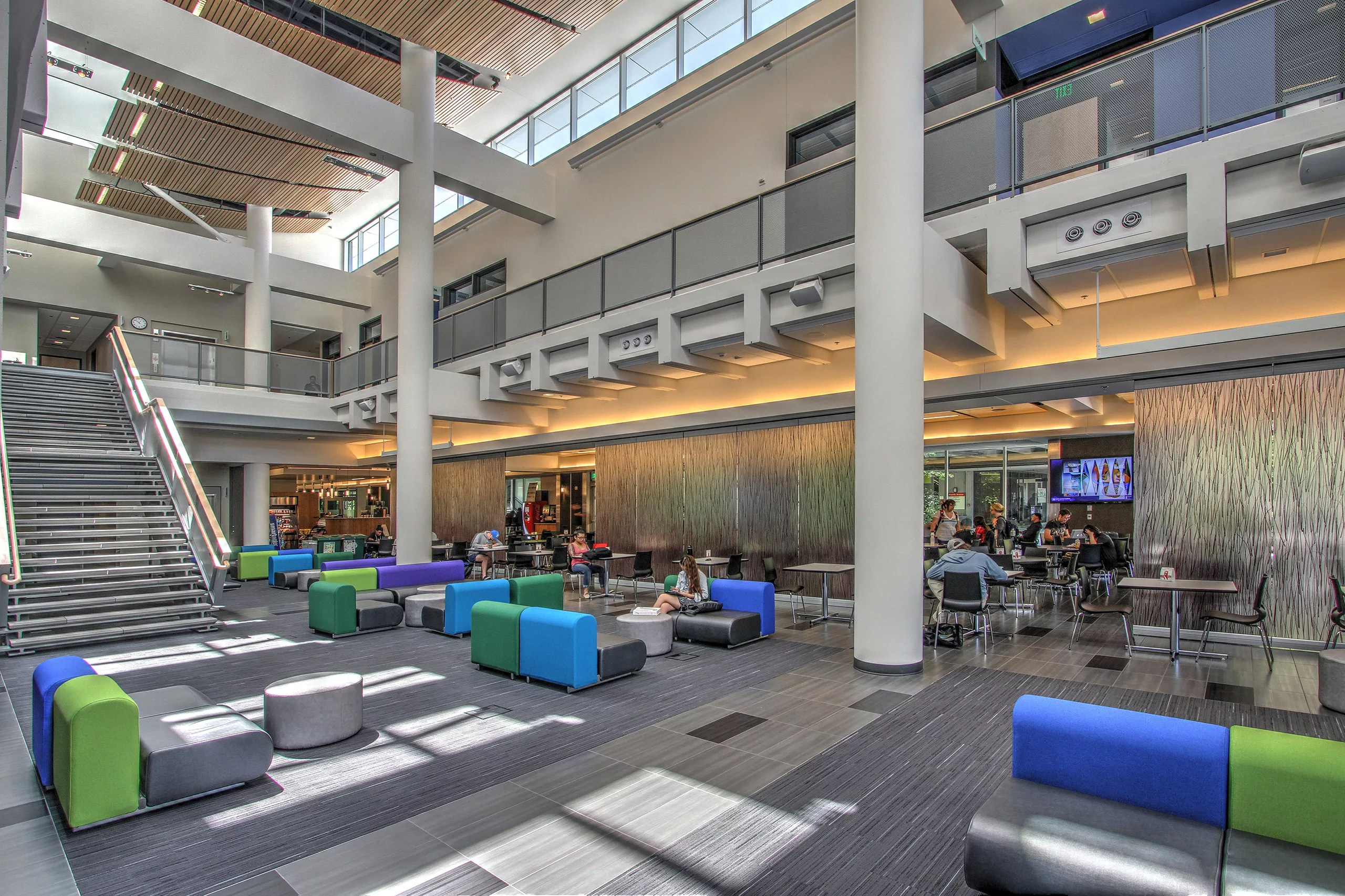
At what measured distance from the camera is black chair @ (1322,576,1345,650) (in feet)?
21.8

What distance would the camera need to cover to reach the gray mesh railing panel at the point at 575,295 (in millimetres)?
12195

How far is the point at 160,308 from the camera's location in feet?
69.1

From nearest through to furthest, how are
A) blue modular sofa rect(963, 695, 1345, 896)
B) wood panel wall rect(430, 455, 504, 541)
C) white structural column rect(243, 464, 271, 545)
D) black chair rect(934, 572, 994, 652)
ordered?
blue modular sofa rect(963, 695, 1345, 896) → black chair rect(934, 572, 994, 652) → wood panel wall rect(430, 455, 504, 541) → white structural column rect(243, 464, 271, 545)

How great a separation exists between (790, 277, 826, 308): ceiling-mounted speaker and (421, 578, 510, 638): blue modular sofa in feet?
18.4

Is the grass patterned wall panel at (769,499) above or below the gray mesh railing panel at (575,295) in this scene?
below

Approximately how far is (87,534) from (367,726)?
7791 mm

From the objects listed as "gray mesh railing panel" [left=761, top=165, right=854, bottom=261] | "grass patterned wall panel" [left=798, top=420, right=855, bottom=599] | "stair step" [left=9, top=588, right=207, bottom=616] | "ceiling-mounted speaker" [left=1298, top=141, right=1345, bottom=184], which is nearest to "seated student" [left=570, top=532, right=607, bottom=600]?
"grass patterned wall panel" [left=798, top=420, right=855, bottom=599]

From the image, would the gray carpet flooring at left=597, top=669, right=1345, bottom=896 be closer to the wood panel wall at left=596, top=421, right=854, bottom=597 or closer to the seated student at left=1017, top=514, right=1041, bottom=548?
the wood panel wall at left=596, top=421, right=854, bottom=597

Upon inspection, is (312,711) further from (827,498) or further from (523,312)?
(523,312)

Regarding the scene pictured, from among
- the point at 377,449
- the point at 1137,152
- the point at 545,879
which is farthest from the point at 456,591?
the point at 377,449

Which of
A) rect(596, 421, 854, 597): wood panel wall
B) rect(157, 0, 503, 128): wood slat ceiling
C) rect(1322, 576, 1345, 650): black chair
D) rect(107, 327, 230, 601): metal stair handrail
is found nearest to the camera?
rect(1322, 576, 1345, 650): black chair

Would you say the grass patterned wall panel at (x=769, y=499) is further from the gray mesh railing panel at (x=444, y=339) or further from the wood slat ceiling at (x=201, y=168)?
the wood slat ceiling at (x=201, y=168)

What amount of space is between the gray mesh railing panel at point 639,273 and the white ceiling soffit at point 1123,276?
5.49 metres

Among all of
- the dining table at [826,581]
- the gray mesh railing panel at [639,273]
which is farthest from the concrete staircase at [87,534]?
the dining table at [826,581]
